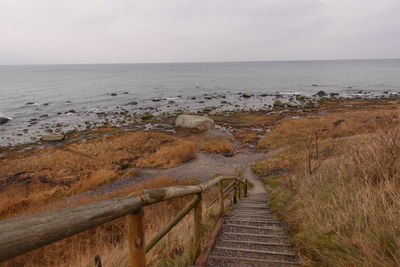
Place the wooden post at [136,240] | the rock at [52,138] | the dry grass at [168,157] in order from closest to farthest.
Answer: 1. the wooden post at [136,240]
2. the dry grass at [168,157]
3. the rock at [52,138]

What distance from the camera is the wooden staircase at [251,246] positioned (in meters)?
3.23

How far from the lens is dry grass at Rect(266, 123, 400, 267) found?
100 inches

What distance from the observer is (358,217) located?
318 cm

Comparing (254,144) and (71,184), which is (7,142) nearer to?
(71,184)

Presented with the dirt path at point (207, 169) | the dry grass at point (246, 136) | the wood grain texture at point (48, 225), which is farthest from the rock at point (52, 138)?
the wood grain texture at point (48, 225)

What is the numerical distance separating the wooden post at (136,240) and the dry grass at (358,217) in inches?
86.2

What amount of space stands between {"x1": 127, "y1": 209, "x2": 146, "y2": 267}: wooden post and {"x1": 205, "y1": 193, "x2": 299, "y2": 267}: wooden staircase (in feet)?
5.35

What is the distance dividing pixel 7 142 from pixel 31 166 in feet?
40.0

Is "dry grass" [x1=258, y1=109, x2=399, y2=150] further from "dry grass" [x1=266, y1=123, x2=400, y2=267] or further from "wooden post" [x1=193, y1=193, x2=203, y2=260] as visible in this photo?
"wooden post" [x1=193, y1=193, x2=203, y2=260]

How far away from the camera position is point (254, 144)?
24516 millimetres

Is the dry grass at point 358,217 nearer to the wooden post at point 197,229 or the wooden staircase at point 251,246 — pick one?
the wooden staircase at point 251,246

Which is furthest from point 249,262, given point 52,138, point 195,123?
point 52,138

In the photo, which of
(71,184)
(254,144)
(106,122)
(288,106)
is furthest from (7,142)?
(288,106)

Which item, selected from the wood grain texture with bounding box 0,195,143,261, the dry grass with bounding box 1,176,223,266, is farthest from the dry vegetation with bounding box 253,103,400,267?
the wood grain texture with bounding box 0,195,143,261
